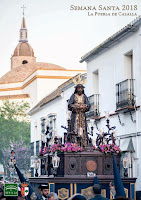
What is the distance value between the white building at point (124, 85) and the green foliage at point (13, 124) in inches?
1383

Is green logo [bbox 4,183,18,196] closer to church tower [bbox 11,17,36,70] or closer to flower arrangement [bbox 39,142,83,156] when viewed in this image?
flower arrangement [bbox 39,142,83,156]

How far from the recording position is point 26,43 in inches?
4281

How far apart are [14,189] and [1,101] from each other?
60036mm

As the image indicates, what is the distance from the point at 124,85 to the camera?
21.7 m

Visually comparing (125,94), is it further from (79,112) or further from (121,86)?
(79,112)

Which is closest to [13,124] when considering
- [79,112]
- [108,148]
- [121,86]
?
[121,86]

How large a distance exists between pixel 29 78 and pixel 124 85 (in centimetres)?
4008

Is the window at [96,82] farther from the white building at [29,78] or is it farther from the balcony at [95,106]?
the white building at [29,78]

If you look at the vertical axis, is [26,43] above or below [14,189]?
above

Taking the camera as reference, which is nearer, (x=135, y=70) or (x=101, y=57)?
(x=135, y=70)

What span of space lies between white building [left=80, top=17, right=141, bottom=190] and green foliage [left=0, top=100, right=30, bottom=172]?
115 feet

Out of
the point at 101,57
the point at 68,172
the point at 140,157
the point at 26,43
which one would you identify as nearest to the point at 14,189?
the point at 68,172

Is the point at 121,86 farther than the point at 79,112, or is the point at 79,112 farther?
the point at 121,86

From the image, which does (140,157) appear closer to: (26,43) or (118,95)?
(118,95)
